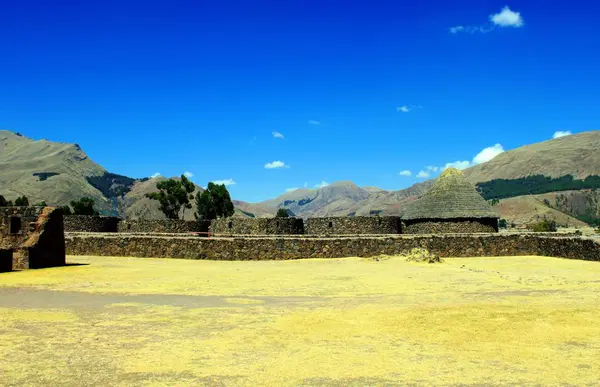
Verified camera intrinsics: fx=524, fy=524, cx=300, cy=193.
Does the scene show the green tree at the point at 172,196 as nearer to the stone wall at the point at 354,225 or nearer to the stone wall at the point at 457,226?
the stone wall at the point at 354,225

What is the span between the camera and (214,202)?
63.3 meters

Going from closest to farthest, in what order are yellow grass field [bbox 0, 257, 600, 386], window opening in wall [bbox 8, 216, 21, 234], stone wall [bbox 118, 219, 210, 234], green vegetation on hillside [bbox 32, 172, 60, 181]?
yellow grass field [bbox 0, 257, 600, 386]
window opening in wall [bbox 8, 216, 21, 234]
stone wall [bbox 118, 219, 210, 234]
green vegetation on hillside [bbox 32, 172, 60, 181]

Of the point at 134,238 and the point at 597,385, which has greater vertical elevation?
the point at 134,238

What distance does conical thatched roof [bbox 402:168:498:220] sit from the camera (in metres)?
30.9

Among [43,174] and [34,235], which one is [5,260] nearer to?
[34,235]

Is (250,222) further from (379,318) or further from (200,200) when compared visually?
(200,200)

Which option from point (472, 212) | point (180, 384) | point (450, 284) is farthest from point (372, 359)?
point (472, 212)

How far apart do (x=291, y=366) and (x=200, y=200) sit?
189ft

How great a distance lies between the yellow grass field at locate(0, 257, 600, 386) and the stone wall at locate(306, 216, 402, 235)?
16111mm

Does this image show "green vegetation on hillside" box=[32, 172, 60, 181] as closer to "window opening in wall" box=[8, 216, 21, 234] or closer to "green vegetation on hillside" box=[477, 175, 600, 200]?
"green vegetation on hillside" box=[477, 175, 600, 200]

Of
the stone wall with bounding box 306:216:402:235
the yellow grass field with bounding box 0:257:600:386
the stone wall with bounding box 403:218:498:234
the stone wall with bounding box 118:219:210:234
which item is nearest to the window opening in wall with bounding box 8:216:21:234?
the yellow grass field with bounding box 0:257:600:386

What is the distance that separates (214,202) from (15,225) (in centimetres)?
4389

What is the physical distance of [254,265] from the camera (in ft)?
68.5

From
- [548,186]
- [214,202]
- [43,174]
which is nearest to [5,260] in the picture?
[214,202]
